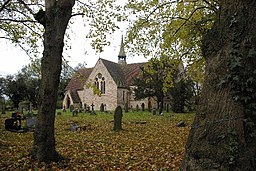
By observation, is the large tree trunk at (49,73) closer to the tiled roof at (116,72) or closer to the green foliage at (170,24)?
the green foliage at (170,24)

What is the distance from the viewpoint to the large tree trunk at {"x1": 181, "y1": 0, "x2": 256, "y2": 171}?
3.72m

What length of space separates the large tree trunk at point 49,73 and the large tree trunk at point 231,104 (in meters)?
3.91

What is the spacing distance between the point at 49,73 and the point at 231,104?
4537mm

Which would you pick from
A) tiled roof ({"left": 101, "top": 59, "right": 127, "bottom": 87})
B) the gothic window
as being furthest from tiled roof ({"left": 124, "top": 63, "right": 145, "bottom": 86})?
the gothic window

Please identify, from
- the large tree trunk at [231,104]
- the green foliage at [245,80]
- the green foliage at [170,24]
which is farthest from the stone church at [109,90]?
the green foliage at [245,80]

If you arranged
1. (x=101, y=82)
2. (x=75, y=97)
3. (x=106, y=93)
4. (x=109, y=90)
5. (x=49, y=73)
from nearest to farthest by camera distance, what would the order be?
1. (x=49, y=73)
2. (x=109, y=90)
3. (x=106, y=93)
4. (x=101, y=82)
5. (x=75, y=97)

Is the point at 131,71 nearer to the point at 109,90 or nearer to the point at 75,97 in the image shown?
the point at 109,90

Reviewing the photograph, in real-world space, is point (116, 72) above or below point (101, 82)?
above

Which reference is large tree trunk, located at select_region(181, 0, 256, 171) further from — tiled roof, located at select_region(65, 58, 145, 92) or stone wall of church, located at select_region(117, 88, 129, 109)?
stone wall of church, located at select_region(117, 88, 129, 109)

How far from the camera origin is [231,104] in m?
3.86

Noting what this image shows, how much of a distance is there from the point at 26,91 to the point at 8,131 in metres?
33.3

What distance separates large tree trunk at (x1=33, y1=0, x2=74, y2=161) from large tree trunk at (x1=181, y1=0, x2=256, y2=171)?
391 centimetres

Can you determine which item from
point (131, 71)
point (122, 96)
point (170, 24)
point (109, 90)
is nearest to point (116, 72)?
point (131, 71)

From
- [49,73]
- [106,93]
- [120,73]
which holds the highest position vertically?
[120,73]
